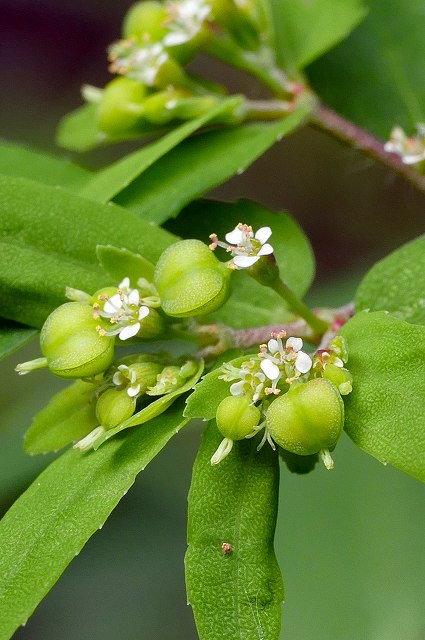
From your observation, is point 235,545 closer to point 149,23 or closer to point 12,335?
point 12,335

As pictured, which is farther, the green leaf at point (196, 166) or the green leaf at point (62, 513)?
the green leaf at point (196, 166)

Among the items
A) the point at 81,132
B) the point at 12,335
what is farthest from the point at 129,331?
the point at 81,132

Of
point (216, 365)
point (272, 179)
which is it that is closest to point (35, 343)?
point (272, 179)

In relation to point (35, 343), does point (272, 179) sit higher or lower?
lower

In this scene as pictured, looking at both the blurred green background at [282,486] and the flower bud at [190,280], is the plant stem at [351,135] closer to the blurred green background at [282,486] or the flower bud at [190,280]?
the blurred green background at [282,486]

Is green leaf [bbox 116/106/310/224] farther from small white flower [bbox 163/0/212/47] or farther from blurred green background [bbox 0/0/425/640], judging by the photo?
blurred green background [bbox 0/0/425/640]

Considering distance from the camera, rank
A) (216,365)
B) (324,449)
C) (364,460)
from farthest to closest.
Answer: (364,460)
(216,365)
(324,449)

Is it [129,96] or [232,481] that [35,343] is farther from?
[232,481]

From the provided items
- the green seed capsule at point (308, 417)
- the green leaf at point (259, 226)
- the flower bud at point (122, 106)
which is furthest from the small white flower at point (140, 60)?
the green seed capsule at point (308, 417)
